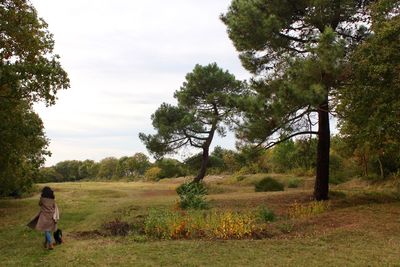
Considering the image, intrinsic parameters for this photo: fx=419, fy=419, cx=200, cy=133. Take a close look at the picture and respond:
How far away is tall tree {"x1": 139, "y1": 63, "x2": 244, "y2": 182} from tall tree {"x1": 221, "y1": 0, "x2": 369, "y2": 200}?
12.6 meters

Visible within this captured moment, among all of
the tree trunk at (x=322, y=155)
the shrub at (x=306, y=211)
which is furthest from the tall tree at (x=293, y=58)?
the shrub at (x=306, y=211)

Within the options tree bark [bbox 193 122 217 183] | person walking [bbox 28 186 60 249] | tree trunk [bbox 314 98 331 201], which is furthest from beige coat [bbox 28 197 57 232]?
tree bark [bbox 193 122 217 183]

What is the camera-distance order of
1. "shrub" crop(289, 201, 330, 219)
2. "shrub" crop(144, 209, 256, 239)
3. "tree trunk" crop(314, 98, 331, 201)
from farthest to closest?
"tree trunk" crop(314, 98, 331, 201) → "shrub" crop(289, 201, 330, 219) → "shrub" crop(144, 209, 256, 239)

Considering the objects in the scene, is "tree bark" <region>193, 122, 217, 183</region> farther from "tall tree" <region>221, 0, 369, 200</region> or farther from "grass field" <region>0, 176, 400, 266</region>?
"grass field" <region>0, 176, 400, 266</region>

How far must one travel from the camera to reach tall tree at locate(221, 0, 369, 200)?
46.9ft

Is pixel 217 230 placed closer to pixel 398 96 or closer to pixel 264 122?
pixel 264 122

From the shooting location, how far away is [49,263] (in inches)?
353

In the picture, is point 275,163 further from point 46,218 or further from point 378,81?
point 46,218

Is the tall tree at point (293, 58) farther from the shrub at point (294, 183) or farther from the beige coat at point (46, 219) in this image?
the shrub at point (294, 183)

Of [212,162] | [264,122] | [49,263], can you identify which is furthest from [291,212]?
[212,162]

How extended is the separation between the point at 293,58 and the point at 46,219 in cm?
1024

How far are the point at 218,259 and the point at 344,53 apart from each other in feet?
32.1

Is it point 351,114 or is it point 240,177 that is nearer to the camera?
point 351,114

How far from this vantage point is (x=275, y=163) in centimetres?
4431
